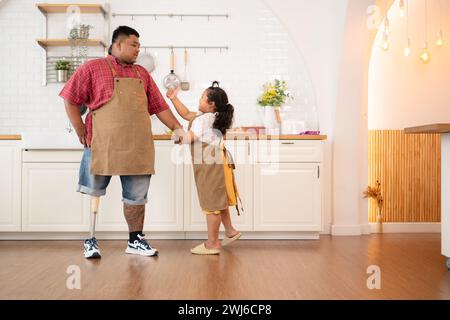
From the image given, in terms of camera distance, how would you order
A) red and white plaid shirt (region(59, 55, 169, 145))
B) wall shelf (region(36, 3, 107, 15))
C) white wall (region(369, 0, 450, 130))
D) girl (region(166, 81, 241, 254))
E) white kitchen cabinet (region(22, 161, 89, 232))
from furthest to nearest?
white wall (region(369, 0, 450, 130)), wall shelf (region(36, 3, 107, 15)), white kitchen cabinet (region(22, 161, 89, 232)), girl (region(166, 81, 241, 254)), red and white plaid shirt (region(59, 55, 169, 145))

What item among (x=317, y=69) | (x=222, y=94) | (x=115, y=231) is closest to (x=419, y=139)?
(x=317, y=69)

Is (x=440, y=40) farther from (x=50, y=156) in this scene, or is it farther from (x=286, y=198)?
(x=50, y=156)

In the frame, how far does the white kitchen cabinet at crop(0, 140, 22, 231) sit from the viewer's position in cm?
454

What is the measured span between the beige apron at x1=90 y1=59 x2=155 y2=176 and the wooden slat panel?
2.54 meters

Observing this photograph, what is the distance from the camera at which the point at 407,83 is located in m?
5.48

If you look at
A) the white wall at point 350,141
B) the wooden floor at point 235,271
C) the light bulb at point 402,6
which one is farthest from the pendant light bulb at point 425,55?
the wooden floor at point 235,271

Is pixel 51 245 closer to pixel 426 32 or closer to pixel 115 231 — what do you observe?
pixel 115 231

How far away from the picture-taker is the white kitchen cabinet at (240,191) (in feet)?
15.1

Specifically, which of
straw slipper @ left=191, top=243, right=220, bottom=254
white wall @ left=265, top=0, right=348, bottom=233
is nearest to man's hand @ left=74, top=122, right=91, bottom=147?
straw slipper @ left=191, top=243, right=220, bottom=254

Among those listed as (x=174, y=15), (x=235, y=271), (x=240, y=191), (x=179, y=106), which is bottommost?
(x=235, y=271)

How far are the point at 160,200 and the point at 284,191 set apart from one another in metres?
0.98

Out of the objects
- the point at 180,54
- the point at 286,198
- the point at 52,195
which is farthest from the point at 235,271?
the point at 180,54

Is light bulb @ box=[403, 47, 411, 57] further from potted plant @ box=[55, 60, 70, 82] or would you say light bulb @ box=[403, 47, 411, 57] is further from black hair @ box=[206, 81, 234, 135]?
potted plant @ box=[55, 60, 70, 82]

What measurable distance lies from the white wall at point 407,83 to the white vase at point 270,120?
1.02 m
